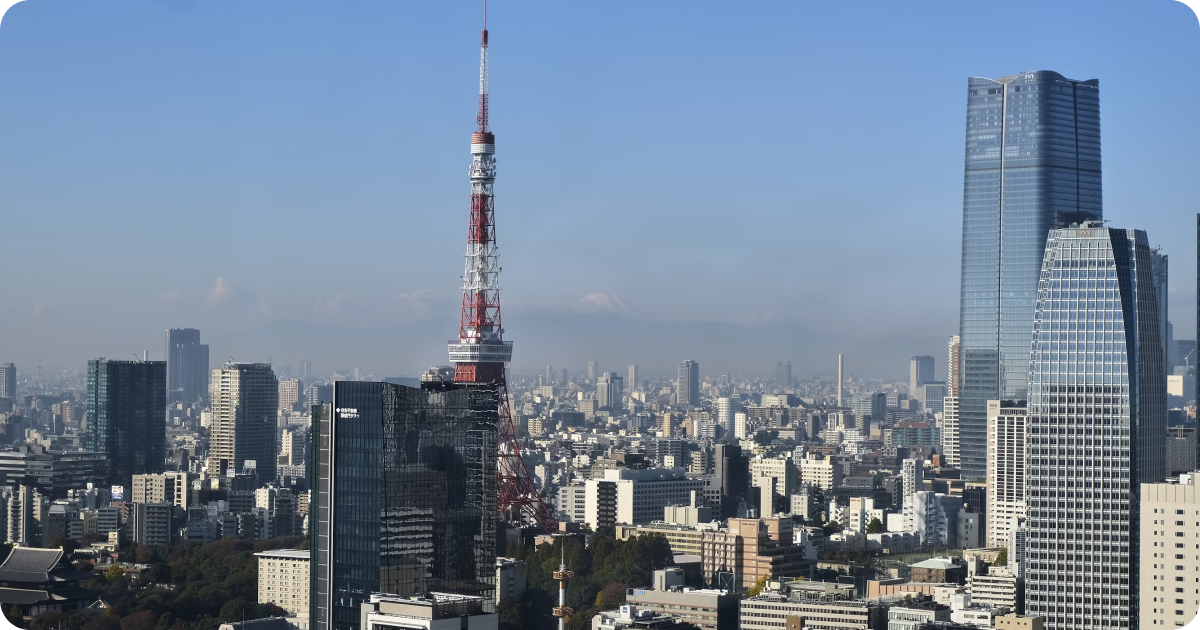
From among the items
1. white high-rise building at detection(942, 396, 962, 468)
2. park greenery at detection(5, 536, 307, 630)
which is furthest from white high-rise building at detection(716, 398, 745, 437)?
park greenery at detection(5, 536, 307, 630)

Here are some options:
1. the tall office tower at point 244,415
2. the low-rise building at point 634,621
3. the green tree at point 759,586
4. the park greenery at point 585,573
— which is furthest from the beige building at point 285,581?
the tall office tower at point 244,415

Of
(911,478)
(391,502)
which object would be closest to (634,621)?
(391,502)

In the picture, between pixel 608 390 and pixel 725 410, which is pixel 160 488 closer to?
pixel 608 390

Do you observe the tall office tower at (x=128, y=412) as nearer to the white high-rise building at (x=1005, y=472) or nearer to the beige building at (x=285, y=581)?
the beige building at (x=285, y=581)

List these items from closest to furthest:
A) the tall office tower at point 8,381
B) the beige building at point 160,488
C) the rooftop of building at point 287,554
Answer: the rooftop of building at point 287,554
the beige building at point 160,488
the tall office tower at point 8,381

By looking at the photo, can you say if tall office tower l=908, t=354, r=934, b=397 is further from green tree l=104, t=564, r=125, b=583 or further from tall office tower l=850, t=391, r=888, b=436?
green tree l=104, t=564, r=125, b=583

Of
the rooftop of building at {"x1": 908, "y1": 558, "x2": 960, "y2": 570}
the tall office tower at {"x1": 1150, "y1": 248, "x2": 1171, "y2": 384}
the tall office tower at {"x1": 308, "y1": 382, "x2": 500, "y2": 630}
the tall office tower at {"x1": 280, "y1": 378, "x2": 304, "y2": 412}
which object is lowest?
the rooftop of building at {"x1": 908, "y1": 558, "x2": 960, "y2": 570}

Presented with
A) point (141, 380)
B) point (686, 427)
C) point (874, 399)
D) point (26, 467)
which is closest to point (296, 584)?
point (26, 467)
